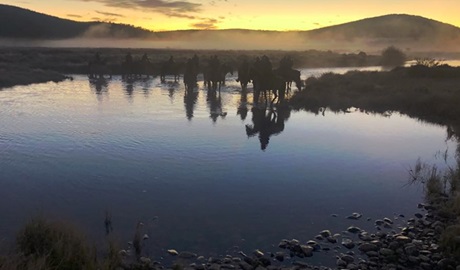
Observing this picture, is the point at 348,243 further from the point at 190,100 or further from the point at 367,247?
the point at 190,100

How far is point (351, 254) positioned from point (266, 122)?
42.7 feet

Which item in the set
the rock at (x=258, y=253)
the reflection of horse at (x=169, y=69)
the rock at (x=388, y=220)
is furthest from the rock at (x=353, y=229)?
the reflection of horse at (x=169, y=69)

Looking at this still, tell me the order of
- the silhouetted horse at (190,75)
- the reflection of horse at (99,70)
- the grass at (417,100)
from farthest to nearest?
the reflection of horse at (99,70) → the silhouetted horse at (190,75) → the grass at (417,100)

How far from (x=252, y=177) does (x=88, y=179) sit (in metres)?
4.16

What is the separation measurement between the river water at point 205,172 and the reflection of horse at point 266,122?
0.17 metres

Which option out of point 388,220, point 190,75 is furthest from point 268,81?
point 388,220

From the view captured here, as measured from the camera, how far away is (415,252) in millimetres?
7992

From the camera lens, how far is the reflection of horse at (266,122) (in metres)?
17.9

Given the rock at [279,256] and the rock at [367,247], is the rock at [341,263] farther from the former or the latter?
the rock at [279,256]

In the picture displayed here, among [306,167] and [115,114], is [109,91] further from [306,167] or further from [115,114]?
[306,167]

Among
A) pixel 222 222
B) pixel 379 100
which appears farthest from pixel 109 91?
pixel 222 222

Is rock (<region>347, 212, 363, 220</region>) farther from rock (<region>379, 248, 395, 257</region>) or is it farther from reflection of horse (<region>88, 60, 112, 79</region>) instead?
reflection of horse (<region>88, 60, 112, 79</region>)

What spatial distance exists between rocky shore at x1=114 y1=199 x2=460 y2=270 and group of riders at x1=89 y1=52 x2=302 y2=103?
16554 millimetres

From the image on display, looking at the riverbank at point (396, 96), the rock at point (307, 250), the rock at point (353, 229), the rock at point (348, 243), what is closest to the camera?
the rock at point (307, 250)
